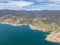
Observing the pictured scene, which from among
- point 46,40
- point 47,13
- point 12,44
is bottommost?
point 12,44

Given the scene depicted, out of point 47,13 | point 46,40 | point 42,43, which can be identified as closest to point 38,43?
point 42,43

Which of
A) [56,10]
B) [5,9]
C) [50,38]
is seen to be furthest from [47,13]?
[50,38]

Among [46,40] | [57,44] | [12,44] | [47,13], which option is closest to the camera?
[12,44]

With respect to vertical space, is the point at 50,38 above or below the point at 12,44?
above

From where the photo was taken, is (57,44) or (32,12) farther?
(32,12)

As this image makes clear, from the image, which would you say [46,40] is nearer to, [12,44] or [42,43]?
[42,43]

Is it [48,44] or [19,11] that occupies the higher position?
[19,11]

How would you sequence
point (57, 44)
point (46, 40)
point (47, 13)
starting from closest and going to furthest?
point (57, 44)
point (46, 40)
point (47, 13)

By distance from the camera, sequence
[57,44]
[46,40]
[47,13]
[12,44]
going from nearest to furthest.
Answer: [12,44]
[57,44]
[46,40]
[47,13]

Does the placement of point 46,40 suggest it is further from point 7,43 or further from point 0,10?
point 0,10
